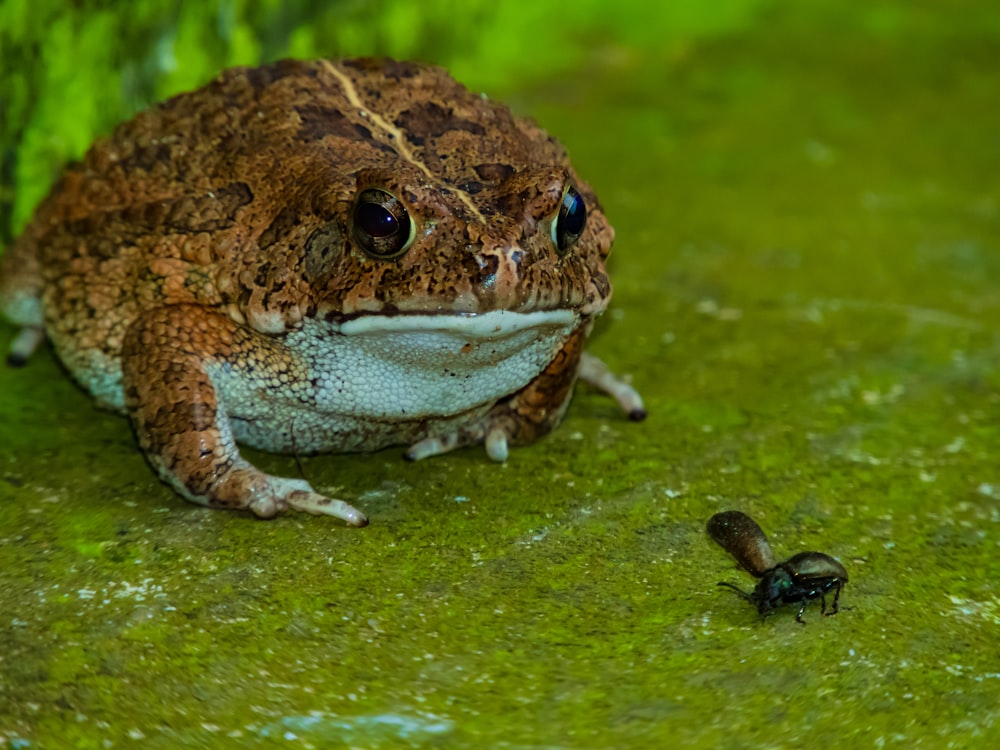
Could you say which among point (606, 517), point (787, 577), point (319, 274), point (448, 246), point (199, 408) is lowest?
point (606, 517)

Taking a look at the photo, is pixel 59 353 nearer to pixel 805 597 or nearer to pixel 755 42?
pixel 805 597

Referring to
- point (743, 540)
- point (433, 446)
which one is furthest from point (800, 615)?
point (433, 446)

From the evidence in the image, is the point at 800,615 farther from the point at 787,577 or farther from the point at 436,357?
the point at 436,357

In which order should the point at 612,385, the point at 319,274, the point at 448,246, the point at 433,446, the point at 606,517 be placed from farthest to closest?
the point at 612,385 < the point at 433,446 < the point at 606,517 < the point at 319,274 < the point at 448,246

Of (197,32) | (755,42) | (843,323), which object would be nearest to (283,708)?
(843,323)

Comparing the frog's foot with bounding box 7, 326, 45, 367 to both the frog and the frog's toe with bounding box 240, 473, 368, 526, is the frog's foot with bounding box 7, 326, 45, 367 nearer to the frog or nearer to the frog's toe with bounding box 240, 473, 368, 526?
the frog

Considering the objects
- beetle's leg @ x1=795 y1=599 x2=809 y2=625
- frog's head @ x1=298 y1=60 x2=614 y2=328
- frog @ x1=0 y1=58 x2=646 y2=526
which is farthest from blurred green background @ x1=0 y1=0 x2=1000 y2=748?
frog's head @ x1=298 y1=60 x2=614 y2=328
